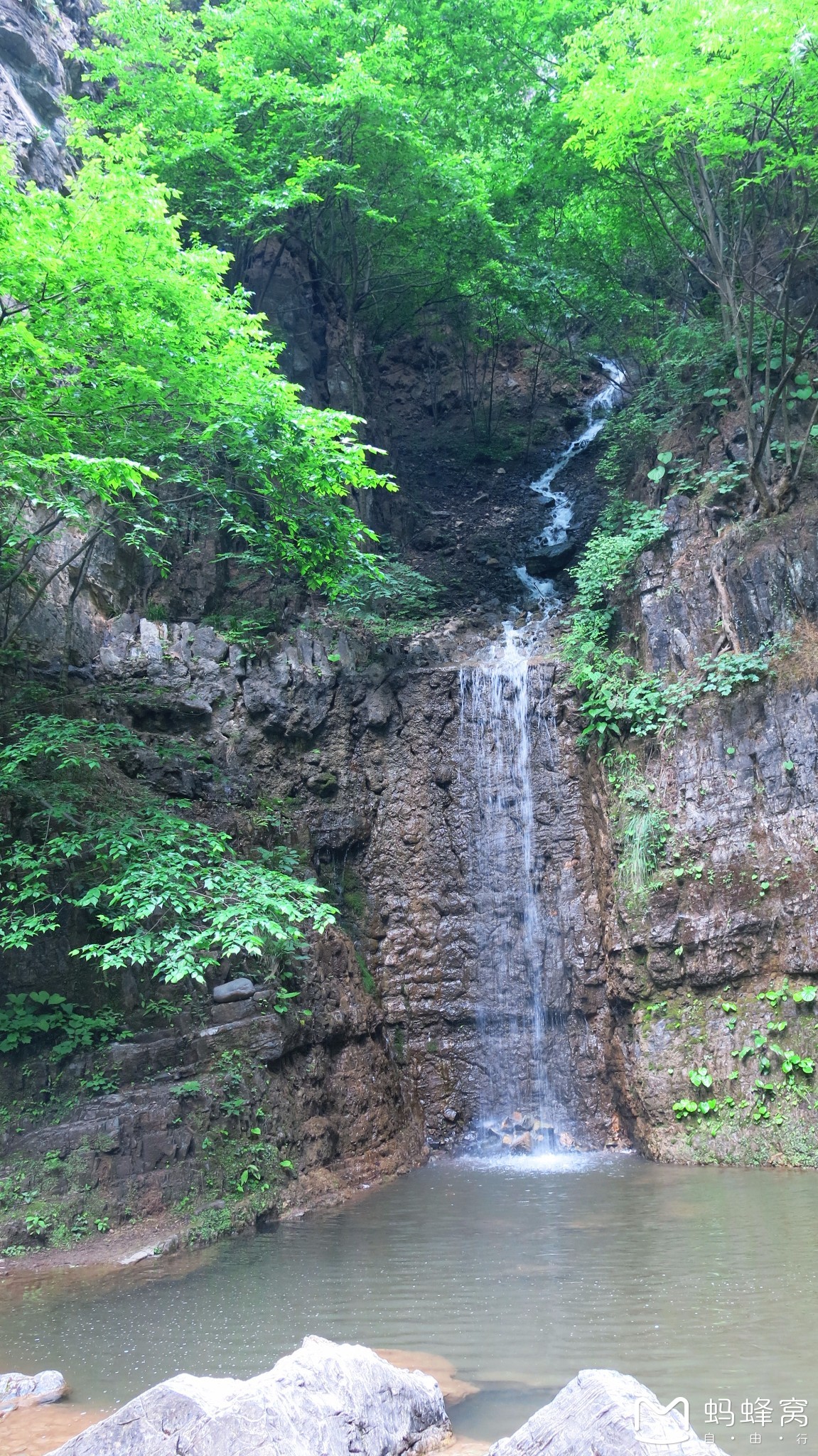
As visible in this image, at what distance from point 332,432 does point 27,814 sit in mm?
4877

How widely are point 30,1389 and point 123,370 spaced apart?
24.1ft

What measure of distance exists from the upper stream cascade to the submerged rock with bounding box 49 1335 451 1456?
6.38m

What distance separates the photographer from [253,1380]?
3.48m

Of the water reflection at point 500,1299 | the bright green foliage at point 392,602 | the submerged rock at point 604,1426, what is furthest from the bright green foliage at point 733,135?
the submerged rock at point 604,1426

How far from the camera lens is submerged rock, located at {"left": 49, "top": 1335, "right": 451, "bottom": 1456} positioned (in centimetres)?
320

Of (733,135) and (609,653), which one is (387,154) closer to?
(733,135)

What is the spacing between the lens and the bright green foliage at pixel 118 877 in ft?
24.7

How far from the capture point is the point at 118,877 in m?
8.02

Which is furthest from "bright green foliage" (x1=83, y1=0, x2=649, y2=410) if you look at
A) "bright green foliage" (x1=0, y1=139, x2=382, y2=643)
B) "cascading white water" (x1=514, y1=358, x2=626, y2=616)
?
"bright green foliage" (x1=0, y1=139, x2=382, y2=643)

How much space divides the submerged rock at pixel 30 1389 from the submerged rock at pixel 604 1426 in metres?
2.42

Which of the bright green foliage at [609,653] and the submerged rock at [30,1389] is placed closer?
the submerged rock at [30,1389]

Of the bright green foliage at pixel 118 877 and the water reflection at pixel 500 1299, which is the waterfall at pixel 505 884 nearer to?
the water reflection at pixel 500 1299

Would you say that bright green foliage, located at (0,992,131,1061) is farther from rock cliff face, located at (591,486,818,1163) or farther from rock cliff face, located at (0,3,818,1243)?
rock cliff face, located at (591,486,818,1163)

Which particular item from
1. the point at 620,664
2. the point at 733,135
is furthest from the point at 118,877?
the point at 733,135
